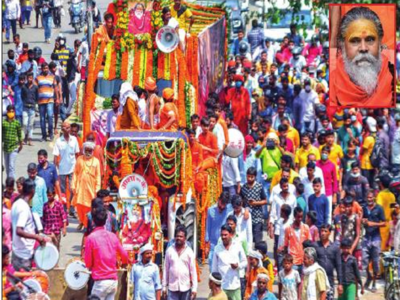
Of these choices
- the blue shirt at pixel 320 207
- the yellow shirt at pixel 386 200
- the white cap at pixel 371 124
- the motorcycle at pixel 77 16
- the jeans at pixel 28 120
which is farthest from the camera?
the motorcycle at pixel 77 16

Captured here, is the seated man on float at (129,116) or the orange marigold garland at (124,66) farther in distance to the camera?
the orange marigold garland at (124,66)

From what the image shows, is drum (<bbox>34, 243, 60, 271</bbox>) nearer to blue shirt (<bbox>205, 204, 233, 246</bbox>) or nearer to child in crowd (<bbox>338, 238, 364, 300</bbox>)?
blue shirt (<bbox>205, 204, 233, 246</bbox>)

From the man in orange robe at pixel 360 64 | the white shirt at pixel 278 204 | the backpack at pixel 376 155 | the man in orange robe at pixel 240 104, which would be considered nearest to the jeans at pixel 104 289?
the white shirt at pixel 278 204

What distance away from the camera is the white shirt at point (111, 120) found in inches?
937

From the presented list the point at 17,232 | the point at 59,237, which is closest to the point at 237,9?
the point at 59,237

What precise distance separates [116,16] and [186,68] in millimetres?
1372

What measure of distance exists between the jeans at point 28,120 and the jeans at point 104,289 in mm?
11199

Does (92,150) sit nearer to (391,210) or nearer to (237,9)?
(391,210)

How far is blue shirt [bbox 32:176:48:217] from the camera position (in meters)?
22.4

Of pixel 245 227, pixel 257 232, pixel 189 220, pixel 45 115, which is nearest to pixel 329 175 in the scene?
pixel 257 232

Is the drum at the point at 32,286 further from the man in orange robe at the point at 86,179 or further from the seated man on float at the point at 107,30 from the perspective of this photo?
the seated man on float at the point at 107,30

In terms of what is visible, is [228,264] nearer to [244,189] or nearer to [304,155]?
[244,189]

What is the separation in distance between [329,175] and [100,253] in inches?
277

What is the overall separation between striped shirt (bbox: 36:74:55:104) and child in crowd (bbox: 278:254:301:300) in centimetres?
1075
